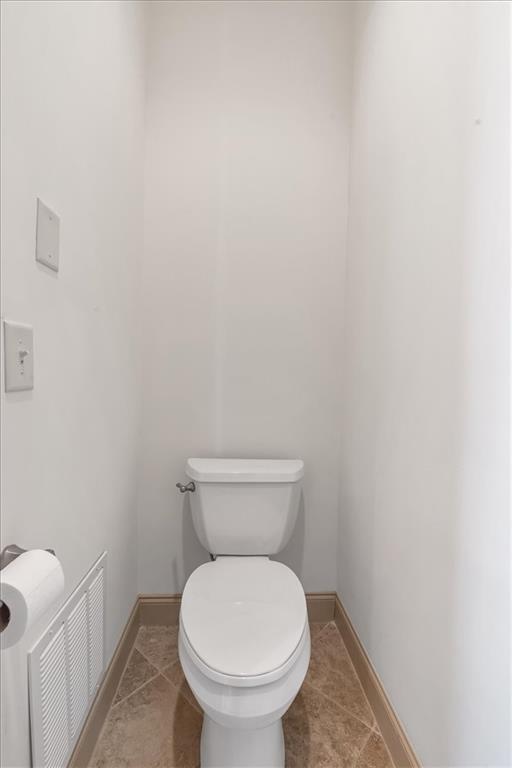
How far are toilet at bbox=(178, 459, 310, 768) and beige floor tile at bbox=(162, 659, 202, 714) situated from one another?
25cm

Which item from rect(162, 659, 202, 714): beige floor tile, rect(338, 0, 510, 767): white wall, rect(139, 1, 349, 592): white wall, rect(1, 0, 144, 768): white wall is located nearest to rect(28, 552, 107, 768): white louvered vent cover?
rect(1, 0, 144, 768): white wall

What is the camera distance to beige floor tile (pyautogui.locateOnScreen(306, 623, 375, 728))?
131cm

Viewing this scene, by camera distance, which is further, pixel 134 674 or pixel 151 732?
pixel 134 674

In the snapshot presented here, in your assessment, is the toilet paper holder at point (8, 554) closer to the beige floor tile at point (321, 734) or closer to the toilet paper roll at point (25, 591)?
the toilet paper roll at point (25, 591)

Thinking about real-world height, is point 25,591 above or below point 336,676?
above

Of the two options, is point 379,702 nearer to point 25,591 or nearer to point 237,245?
point 25,591

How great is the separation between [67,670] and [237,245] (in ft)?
4.68

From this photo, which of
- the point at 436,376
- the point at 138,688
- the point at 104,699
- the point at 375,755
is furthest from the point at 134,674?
the point at 436,376

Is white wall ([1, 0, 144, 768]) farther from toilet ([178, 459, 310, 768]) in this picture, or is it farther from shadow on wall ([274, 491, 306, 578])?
shadow on wall ([274, 491, 306, 578])

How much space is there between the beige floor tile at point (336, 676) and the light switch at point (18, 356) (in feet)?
4.43

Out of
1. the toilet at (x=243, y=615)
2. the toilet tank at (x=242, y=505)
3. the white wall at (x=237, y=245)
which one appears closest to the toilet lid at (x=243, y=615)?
the toilet at (x=243, y=615)

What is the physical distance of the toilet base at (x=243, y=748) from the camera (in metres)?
1.00

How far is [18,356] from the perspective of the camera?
72 cm

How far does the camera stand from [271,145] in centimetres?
163
